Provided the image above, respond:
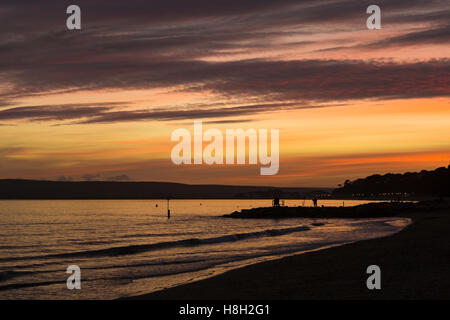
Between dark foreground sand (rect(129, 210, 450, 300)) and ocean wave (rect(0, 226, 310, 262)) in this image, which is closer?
dark foreground sand (rect(129, 210, 450, 300))

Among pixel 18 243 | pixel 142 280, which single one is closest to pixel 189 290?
pixel 142 280

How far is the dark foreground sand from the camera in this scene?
16144 mm

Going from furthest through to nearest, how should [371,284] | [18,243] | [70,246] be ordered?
[18,243] < [70,246] < [371,284]

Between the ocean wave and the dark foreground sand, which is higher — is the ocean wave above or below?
below

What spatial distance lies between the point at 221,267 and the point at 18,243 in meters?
28.9

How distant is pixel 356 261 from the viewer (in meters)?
24.3

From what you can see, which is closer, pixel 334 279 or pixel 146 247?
pixel 334 279

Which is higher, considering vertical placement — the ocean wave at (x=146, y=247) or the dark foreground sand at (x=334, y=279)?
the dark foreground sand at (x=334, y=279)

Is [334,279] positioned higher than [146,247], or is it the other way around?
[334,279]

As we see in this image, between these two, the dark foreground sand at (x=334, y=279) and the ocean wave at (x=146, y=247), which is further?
the ocean wave at (x=146, y=247)

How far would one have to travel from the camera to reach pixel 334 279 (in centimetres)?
1945

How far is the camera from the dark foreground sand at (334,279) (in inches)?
636
